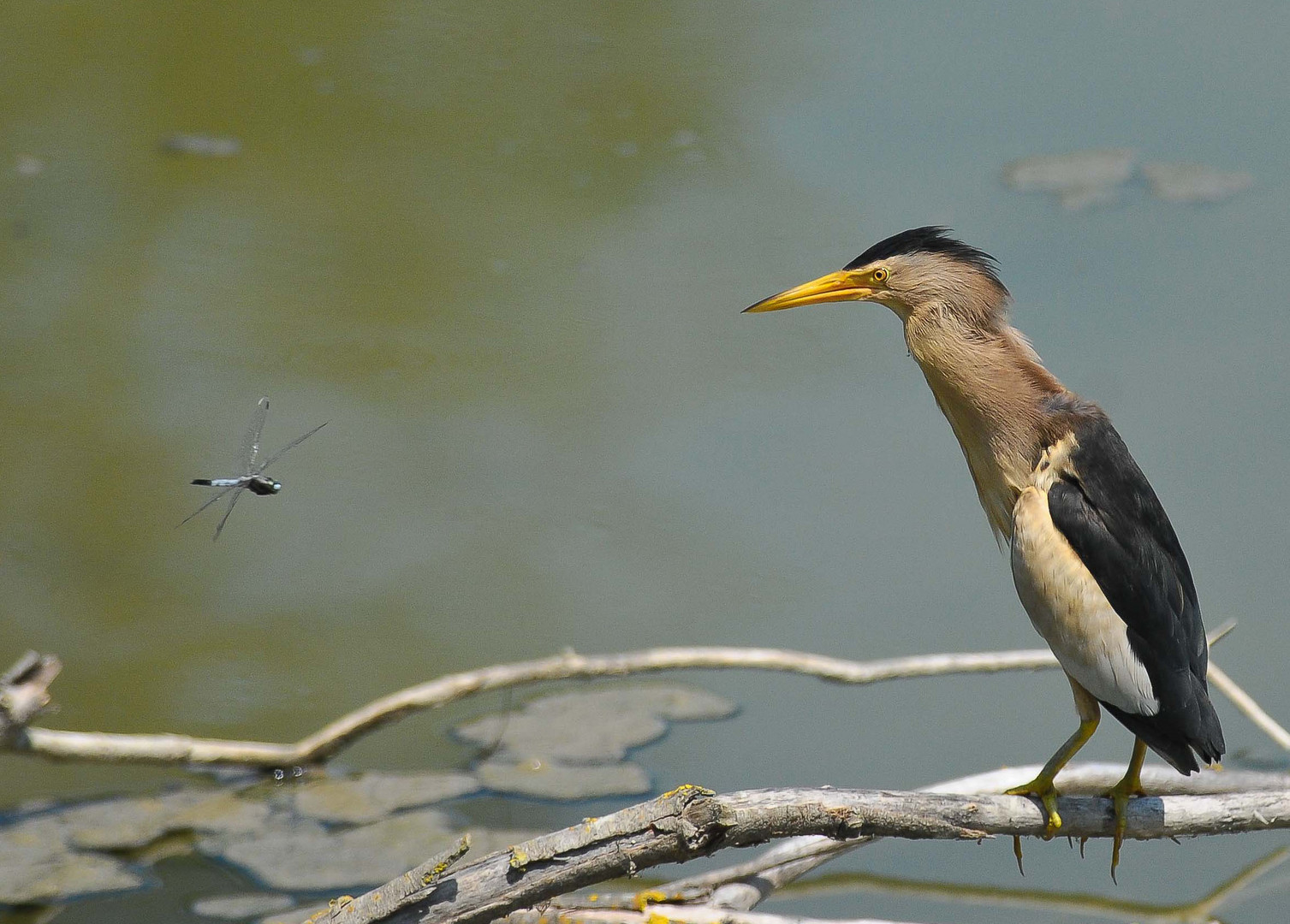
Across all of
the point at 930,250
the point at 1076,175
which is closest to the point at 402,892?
the point at 930,250

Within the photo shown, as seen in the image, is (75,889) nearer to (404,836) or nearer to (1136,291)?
(404,836)

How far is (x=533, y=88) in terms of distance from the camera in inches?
239

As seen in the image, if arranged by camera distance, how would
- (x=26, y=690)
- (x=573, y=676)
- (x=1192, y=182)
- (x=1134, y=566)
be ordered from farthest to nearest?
(x=1192, y=182), (x=573, y=676), (x=26, y=690), (x=1134, y=566)

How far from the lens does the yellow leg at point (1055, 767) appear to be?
195 cm

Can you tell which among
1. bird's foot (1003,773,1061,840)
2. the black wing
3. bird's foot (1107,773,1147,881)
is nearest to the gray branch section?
bird's foot (1003,773,1061,840)

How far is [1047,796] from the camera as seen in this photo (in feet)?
6.39

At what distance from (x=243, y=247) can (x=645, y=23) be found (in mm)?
2395

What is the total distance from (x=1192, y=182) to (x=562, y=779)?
3928 millimetres

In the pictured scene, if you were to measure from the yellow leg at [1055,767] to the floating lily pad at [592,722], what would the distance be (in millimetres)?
1374

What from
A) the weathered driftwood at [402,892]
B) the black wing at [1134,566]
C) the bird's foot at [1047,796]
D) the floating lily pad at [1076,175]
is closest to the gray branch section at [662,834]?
the weathered driftwood at [402,892]

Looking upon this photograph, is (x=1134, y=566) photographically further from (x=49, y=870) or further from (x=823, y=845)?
(x=49, y=870)

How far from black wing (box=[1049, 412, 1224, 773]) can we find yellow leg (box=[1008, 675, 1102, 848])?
2.2 inches

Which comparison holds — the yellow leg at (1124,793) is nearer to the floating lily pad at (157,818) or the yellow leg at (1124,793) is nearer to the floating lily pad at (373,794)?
the floating lily pad at (373,794)

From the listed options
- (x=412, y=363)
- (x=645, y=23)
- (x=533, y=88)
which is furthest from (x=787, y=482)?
(x=645, y=23)
